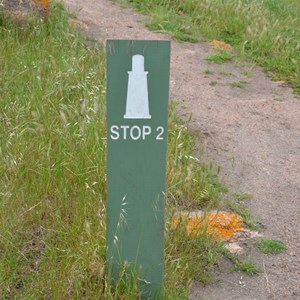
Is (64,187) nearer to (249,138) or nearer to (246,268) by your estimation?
(246,268)

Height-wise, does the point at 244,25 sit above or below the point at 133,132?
below

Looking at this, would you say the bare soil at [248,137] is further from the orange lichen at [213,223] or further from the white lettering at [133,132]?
the white lettering at [133,132]

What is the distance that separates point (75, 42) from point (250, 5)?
3.70 meters

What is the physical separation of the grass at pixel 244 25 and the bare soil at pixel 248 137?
0.23 m

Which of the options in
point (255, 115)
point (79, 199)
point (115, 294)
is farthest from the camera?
point (255, 115)

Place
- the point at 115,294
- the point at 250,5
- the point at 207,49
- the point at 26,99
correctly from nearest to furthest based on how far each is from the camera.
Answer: the point at 115,294, the point at 26,99, the point at 207,49, the point at 250,5

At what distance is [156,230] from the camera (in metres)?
3.12

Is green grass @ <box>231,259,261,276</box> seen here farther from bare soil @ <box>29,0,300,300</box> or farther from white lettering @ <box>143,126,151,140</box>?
white lettering @ <box>143,126,151,140</box>

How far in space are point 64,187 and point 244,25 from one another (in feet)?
17.6

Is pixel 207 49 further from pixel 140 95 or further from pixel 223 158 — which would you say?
pixel 140 95

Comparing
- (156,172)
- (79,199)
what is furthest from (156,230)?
(79,199)

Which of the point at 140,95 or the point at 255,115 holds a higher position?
the point at 140,95

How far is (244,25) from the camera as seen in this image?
875 cm

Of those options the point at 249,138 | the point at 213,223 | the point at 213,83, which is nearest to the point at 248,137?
the point at 249,138
